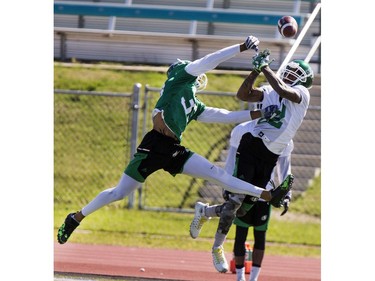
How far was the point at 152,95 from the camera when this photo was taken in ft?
57.0

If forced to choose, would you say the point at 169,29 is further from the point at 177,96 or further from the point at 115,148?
the point at 177,96

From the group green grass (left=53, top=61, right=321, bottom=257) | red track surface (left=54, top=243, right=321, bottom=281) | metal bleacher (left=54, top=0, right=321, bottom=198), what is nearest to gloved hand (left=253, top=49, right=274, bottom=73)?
red track surface (left=54, top=243, right=321, bottom=281)

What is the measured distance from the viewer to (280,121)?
9047 mm

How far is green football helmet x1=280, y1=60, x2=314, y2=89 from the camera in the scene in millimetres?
9055

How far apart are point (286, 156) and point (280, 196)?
0.81 m

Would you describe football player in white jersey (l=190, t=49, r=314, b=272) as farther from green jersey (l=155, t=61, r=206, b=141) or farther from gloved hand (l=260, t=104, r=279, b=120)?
green jersey (l=155, t=61, r=206, b=141)

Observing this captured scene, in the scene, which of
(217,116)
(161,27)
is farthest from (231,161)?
(161,27)

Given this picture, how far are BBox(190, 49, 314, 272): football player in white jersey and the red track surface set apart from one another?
1360mm

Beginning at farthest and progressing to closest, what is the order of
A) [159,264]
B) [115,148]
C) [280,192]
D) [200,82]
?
[115,148] → [159,264] → [200,82] → [280,192]

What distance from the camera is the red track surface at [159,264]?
1070cm

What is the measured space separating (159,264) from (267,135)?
10.8ft

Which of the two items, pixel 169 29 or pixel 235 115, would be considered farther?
pixel 169 29
